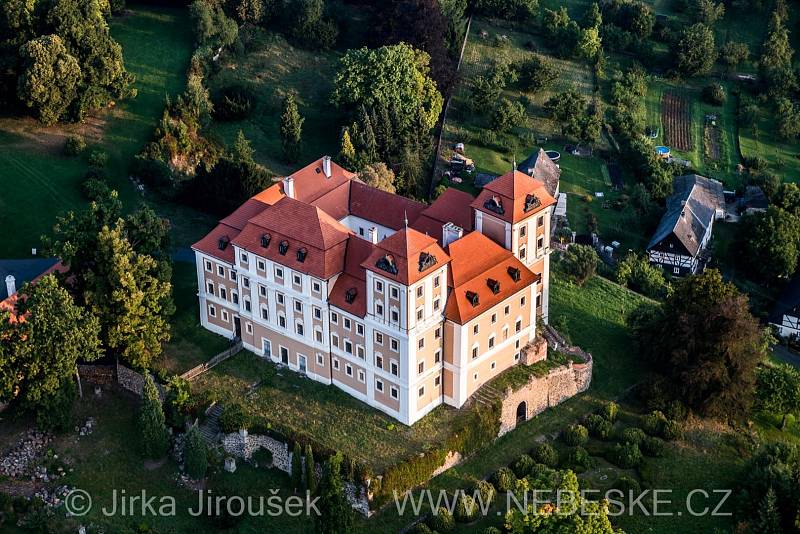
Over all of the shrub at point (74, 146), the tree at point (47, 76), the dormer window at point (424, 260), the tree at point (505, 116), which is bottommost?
the tree at point (505, 116)

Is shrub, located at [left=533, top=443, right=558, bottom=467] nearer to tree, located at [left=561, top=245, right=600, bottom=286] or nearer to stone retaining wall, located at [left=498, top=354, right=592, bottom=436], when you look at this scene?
stone retaining wall, located at [left=498, top=354, right=592, bottom=436]

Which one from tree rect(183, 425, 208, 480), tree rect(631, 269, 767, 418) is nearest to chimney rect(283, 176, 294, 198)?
tree rect(183, 425, 208, 480)

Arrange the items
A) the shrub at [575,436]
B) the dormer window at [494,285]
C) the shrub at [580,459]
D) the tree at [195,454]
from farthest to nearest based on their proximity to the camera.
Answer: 1. the shrub at [575,436]
2. the shrub at [580,459]
3. the dormer window at [494,285]
4. the tree at [195,454]

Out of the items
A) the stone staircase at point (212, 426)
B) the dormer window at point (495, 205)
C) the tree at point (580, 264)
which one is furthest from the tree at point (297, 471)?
the tree at point (580, 264)

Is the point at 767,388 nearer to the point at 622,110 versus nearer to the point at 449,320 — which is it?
the point at 449,320

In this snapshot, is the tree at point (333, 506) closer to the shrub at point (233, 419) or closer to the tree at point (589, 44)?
the shrub at point (233, 419)

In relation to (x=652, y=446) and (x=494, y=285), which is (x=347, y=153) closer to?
(x=494, y=285)

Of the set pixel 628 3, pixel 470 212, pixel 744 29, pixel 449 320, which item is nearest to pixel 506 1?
pixel 628 3
